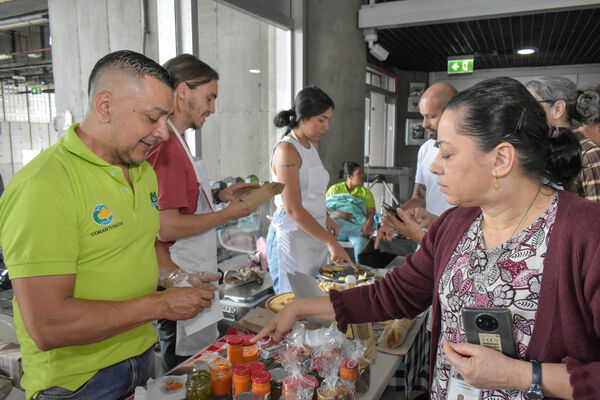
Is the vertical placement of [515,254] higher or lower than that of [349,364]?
higher

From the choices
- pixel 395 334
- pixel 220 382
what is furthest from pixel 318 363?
pixel 395 334

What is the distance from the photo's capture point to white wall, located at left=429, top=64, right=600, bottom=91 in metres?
9.02

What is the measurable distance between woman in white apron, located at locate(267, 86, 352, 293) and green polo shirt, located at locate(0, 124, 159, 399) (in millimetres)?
1298

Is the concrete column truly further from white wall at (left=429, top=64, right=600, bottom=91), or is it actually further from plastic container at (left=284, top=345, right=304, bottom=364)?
white wall at (left=429, top=64, right=600, bottom=91)

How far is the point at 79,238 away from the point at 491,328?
3.79 ft

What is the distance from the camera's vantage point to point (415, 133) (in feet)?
34.3

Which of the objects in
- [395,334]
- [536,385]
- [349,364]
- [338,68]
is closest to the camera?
[536,385]

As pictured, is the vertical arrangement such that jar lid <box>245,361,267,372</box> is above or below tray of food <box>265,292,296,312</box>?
above

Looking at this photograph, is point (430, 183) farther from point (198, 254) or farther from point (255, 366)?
point (255, 366)

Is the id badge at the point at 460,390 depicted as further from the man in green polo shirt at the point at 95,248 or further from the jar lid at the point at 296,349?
the man in green polo shirt at the point at 95,248

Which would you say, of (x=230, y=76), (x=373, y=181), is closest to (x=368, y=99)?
(x=373, y=181)

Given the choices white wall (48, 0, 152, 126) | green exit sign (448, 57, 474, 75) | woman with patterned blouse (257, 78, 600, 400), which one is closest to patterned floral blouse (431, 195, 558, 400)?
woman with patterned blouse (257, 78, 600, 400)

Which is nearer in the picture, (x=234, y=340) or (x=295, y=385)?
(x=295, y=385)

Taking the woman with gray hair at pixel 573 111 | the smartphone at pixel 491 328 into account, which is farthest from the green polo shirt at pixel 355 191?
the smartphone at pixel 491 328
